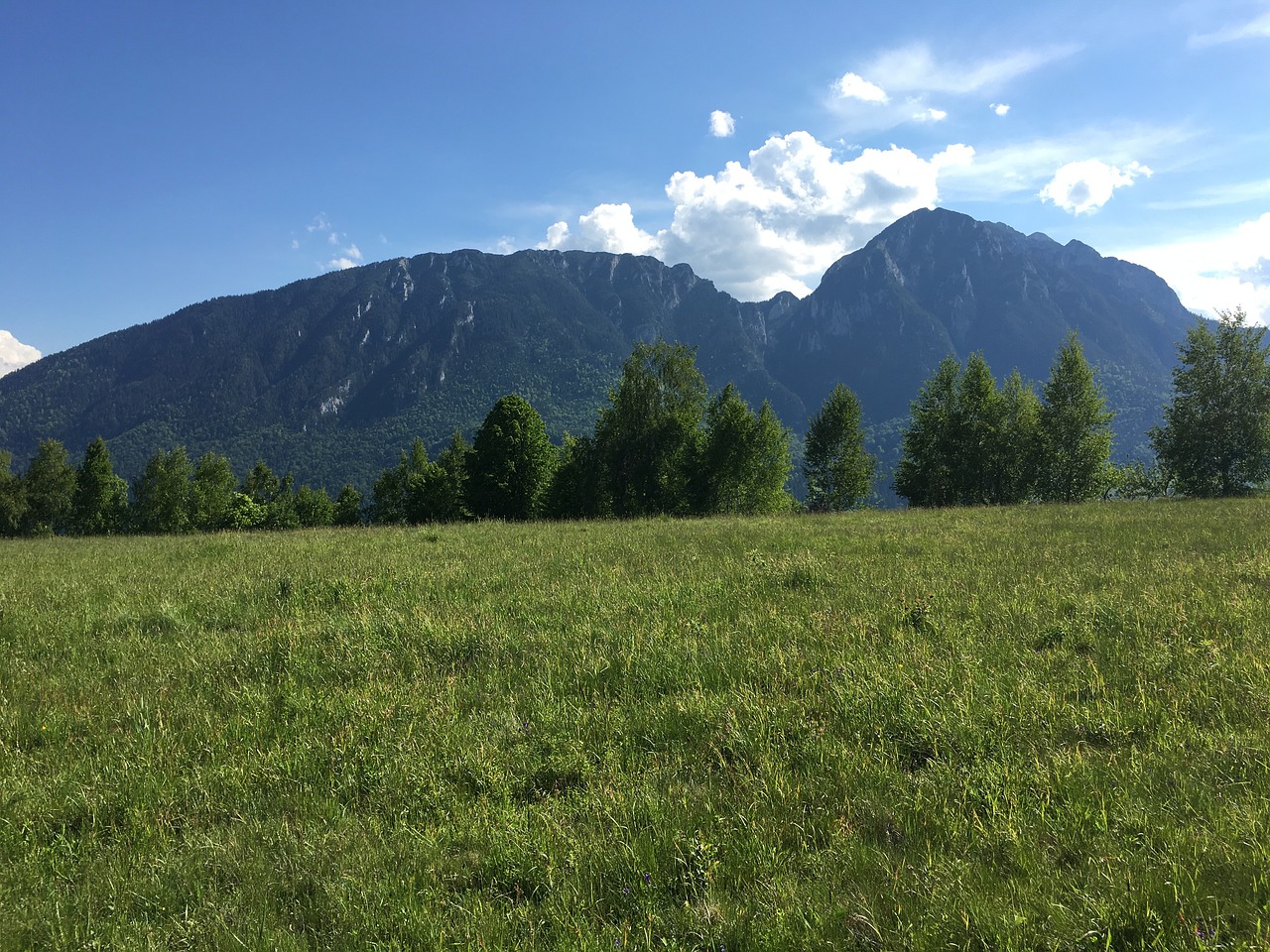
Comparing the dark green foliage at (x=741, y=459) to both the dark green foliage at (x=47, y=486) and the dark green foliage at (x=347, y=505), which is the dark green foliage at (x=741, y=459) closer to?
the dark green foliage at (x=347, y=505)

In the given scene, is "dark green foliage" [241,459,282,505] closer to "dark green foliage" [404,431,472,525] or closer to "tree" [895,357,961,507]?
"dark green foliage" [404,431,472,525]

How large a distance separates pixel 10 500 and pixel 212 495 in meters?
19.5

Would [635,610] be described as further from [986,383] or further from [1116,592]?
[986,383]

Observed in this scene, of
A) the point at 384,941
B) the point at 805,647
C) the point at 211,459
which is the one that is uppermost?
the point at 211,459

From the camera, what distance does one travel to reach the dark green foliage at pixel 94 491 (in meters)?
71.6

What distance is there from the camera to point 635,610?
8.27 m

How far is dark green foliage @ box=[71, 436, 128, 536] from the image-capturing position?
7162 centimetres

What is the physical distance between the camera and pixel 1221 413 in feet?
128

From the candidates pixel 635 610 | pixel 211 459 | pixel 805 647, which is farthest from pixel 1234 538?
pixel 211 459

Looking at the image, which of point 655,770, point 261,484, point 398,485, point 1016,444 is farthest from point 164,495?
point 1016,444

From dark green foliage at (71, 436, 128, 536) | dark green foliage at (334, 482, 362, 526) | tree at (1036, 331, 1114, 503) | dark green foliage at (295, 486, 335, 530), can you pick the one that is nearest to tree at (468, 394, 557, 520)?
tree at (1036, 331, 1114, 503)

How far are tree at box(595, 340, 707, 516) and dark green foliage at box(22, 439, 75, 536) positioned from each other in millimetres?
67472

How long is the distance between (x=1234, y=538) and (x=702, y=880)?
16.1m

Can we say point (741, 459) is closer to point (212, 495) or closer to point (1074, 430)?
point (1074, 430)
